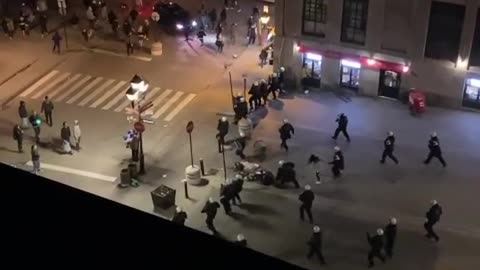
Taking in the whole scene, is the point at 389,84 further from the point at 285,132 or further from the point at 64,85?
the point at 64,85

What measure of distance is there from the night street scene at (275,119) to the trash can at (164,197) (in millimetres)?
56

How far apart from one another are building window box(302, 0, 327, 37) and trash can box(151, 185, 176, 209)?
45.0 ft

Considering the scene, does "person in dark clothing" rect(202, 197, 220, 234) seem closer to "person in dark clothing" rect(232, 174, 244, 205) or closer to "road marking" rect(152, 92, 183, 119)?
"person in dark clothing" rect(232, 174, 244, 205)

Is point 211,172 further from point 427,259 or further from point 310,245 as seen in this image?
point 427,259

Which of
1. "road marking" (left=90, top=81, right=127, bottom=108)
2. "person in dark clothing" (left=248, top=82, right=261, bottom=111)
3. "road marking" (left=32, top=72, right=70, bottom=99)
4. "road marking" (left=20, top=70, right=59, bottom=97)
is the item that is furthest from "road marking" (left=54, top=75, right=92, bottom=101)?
"person in dark clothing" (left=248, top=82, right=261, bottom=111)

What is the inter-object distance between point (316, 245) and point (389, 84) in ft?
49.4

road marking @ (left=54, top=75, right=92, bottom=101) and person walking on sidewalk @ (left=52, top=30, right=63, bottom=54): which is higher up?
person walking on sidewalk @ (left=52, top=30, right=63, bottom=54)

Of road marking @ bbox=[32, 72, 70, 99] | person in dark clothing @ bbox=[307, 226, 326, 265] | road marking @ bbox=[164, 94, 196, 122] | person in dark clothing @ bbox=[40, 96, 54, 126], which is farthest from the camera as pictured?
road marking @ bbox=[32, 72, 70, 99]

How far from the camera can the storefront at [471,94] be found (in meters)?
37.6

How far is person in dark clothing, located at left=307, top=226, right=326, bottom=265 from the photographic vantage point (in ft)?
86.1

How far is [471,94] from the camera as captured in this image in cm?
3803

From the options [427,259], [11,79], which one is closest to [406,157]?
[427,259]

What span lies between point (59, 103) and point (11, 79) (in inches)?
158

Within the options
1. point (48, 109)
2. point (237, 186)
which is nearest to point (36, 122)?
point (48, 109)
